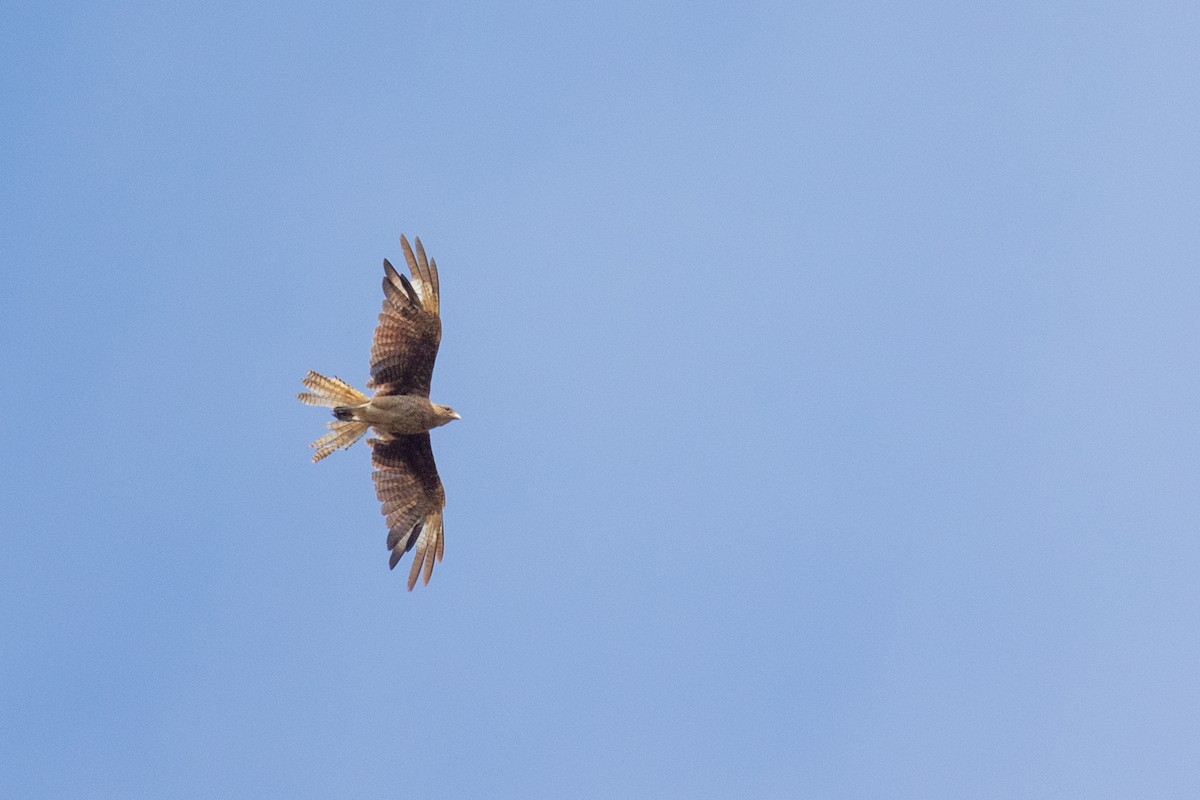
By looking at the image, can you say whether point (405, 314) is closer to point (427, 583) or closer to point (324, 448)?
point (324, 448)

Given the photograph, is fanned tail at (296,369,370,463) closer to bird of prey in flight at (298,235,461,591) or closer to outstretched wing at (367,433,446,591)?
bird of prey in flight at (298,235,461,591)

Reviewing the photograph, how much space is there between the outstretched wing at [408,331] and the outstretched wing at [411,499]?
1679 millimetres

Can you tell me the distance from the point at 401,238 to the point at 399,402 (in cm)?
275

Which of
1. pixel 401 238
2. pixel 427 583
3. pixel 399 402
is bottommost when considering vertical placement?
pixel 427 583

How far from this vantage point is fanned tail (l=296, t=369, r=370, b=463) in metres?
25.4

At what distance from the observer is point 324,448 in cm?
2594

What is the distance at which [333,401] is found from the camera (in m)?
25.5

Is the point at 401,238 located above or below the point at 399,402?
above

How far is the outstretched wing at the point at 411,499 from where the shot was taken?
27.3m

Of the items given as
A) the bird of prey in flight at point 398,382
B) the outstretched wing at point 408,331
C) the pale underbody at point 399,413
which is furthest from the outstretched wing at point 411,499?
the outstretched wing at point 408,331

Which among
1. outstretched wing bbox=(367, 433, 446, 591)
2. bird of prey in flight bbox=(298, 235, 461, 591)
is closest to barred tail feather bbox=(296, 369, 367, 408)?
bird of prey in flight bbox=(298, 235, 461, 591)

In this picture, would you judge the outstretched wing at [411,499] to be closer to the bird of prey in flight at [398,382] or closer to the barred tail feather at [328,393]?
the bird of prey in flight at [398,382]

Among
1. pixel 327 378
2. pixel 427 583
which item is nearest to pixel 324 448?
pixel 327 378

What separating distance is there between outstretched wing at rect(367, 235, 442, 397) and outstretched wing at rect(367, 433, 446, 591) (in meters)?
1.68
